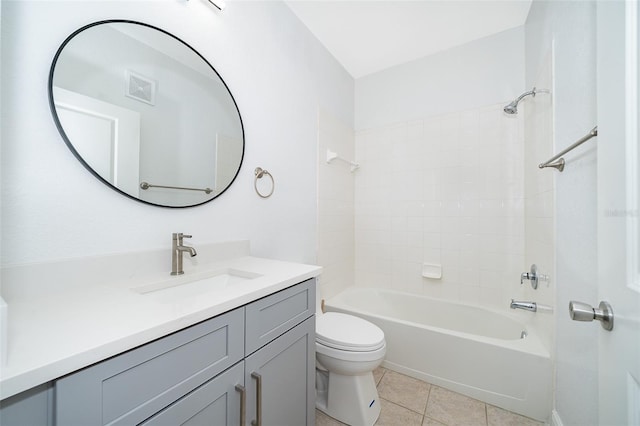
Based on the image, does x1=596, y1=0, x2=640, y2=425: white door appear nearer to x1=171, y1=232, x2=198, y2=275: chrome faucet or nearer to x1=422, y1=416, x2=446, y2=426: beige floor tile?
x1=422, y1=416, x2=446, y2=426: beige floor tile

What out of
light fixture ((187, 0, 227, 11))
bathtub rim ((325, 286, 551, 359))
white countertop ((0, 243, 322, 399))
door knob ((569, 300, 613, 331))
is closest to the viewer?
white countertop ((0, 243, 322, 399))

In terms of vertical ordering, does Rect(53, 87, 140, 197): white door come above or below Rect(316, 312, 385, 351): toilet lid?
above

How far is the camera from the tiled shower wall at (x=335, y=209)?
2.06 meters

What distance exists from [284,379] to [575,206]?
1419 mm

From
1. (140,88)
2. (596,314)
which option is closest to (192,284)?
(140,88)

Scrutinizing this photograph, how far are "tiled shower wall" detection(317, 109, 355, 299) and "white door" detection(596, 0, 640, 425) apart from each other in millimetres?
1597

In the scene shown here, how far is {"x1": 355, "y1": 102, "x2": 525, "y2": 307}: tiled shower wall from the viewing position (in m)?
1.93

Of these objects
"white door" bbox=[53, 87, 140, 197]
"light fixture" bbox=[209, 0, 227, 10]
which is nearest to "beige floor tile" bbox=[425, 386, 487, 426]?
"white door" bbox=[53, 87, 140, 197]

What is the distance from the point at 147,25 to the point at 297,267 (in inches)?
46.6

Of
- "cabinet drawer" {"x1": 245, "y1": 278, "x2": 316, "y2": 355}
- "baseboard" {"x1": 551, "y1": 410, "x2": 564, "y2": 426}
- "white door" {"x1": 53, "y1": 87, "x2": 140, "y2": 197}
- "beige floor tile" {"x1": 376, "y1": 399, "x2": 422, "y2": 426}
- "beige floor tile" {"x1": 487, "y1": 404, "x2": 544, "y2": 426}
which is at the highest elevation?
"white door" {"x1": 53, "y1": 87, "x2": 140, "y2": 197}

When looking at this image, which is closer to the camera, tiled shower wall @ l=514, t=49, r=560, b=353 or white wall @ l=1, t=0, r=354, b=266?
white wall @ l=1, t=0, r=354, b=266

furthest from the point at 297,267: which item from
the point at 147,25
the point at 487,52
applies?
the point at 487,52

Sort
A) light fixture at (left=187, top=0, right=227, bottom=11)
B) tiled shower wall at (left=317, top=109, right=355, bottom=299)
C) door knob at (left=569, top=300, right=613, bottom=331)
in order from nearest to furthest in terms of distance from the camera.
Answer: door knob at (left=569, top=300, right=613, bottom=331), light fixture at (left=187, top=0, right=227, bottom=11), tiled shower wall at (left=317, top=109, right=355, bottom=299)

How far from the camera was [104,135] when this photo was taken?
2.87 ft
